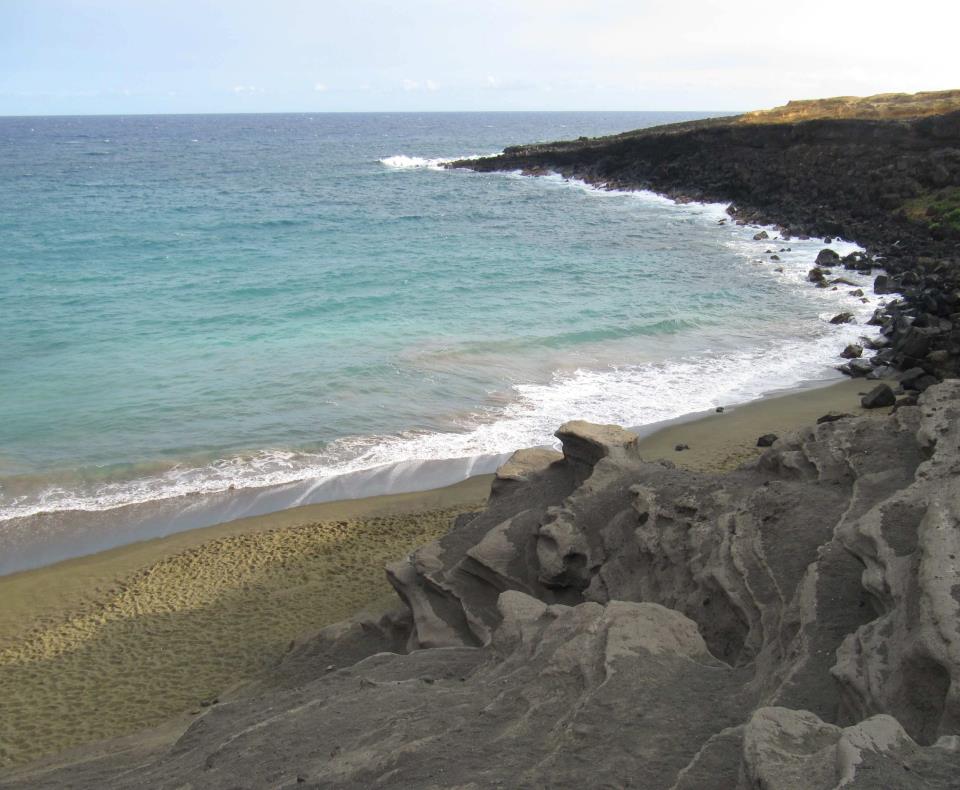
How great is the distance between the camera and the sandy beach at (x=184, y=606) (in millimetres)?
11094

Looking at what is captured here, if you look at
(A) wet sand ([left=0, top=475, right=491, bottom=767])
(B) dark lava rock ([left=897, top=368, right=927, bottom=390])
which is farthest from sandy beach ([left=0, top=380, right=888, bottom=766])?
(B) dark lava rock ([left=897, top=368, right=927, bottom=390])

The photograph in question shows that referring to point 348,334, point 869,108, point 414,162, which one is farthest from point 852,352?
point 414,162

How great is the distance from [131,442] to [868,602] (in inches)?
627

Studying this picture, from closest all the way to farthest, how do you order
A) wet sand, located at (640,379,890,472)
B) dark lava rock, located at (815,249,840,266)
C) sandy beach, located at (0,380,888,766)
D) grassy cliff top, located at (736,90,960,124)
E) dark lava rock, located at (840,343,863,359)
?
sandy beach, located at (0,380,888,766) → wet sand, located at (640,379,890,472) → dark lava rock, located at (840,343,863,359) → dark lava rock, located at (815,249,840,266) → grassy cliff top, located at (736,90,960,124)

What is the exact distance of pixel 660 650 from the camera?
7.61 metres

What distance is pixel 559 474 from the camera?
42.4 ft

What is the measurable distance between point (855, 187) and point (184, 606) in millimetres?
44892

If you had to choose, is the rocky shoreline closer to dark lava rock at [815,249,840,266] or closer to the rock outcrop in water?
dark lava rock at [815,249,840,266]

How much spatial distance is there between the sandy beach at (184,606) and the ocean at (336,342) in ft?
3.50

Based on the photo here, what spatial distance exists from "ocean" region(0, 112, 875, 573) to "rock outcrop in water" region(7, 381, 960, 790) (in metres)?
6.95

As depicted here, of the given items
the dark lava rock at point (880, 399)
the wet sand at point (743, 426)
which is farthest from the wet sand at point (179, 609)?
the dark lava rock at point (880, 399)

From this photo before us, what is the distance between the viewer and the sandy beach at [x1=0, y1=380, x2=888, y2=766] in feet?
36.4

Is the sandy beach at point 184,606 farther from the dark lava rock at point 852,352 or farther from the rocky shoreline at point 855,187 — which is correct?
the rocky shoreline at point 855,187

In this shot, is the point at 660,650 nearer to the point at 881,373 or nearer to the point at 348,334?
the point at 881,373
